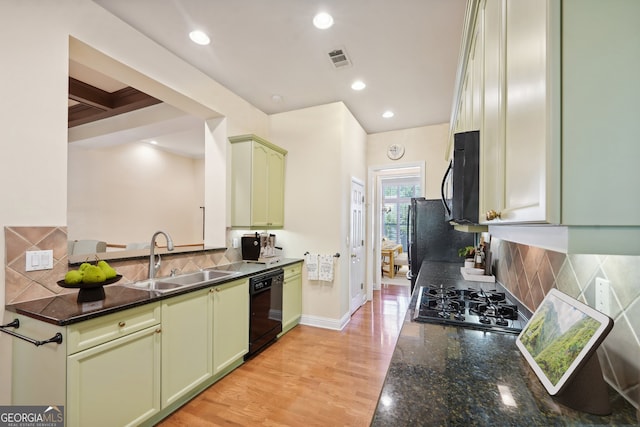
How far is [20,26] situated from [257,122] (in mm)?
2272

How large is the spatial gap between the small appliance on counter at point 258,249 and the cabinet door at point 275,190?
0.82 ft

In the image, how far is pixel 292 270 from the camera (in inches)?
136

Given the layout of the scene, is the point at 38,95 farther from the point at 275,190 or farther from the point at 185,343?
the point at 275,190

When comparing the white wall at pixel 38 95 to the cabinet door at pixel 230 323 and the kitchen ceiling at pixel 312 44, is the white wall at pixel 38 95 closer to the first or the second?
the kitchen ceiling at pixel 312 44

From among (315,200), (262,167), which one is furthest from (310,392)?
(262,167)

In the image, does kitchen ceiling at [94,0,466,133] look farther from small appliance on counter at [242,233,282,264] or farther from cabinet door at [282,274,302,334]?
cabinet door at [282,274,302,334]

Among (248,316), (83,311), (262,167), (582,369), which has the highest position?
(262,167)

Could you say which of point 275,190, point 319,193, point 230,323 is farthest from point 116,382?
point 319,193

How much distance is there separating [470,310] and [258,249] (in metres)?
2.39

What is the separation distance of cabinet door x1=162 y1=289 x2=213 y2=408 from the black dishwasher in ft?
1.74

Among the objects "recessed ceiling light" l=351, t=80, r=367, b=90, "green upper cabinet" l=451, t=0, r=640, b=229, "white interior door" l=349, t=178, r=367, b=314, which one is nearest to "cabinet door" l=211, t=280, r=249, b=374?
"white interior door" l=349, t=178, r=367, b=314

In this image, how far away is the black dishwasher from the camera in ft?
8.92

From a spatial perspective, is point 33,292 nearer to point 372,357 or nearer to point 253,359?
point 253,359

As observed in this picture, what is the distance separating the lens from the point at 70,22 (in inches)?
70.8
